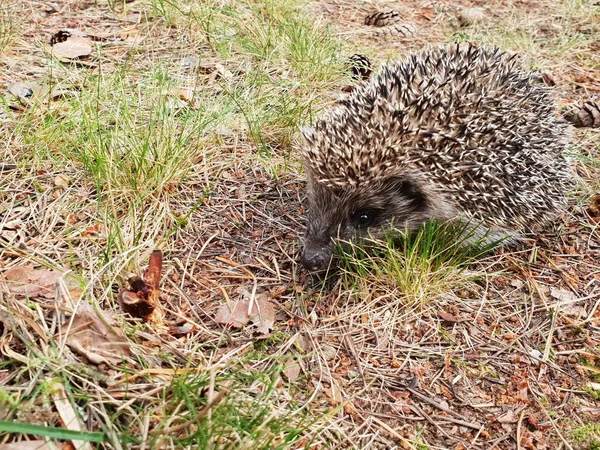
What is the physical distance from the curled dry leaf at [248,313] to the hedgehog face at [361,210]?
1.70 ft

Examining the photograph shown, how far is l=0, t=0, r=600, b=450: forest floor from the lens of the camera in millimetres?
2191

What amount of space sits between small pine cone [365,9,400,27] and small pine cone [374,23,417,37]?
13 cm

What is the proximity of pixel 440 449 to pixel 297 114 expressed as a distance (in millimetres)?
2883

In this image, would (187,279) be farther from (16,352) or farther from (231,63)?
(231,63)

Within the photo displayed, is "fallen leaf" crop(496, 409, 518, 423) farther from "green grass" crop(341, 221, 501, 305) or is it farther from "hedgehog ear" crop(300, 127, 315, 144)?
"hedgehog ear" crop(300, 127, 315, 144)

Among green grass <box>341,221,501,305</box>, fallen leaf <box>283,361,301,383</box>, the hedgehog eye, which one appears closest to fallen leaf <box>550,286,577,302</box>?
green grass <box>341,221,501,305</box>

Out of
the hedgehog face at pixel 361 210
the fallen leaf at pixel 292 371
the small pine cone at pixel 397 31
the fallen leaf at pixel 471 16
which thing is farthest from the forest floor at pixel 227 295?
the fallen leaf at pixel 471 16

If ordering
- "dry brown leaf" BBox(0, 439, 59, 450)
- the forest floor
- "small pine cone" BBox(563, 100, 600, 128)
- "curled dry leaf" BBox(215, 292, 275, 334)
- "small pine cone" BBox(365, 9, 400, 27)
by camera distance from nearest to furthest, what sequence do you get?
"dry brown leaf" BBox(0, 439, 59, 450) < the forest floor < "curled dry leaf" BBox(215, 292, 275, 334) < "small pine cone" BBox(563, 100, 600, 128) < "small pine cone" BBox(365, 9, 400, 27)

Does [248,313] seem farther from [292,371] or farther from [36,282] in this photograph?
[36,282]

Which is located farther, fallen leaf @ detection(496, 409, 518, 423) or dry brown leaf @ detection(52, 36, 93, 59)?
dry brown leaf @ detection(52, 36, 93, 59)

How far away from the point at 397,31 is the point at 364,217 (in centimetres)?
382

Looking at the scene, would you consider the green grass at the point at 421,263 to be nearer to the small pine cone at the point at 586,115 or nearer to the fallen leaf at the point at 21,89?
the small pine cone at the point at 586,115

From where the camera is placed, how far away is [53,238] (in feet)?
10.2

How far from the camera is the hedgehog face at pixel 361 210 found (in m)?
3.54
